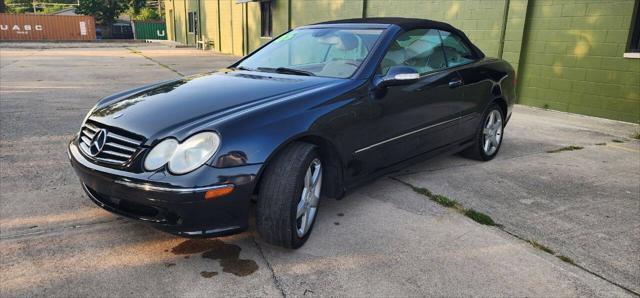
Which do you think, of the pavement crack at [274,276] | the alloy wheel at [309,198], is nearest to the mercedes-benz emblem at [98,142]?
the pavement crack at [274,276]

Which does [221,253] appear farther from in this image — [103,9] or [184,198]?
[103,9]

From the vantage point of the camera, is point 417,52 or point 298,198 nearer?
point 298,198

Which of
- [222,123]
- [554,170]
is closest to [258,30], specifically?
[554,170]

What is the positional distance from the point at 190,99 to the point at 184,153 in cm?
66

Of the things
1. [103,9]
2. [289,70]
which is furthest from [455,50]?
[103,9]

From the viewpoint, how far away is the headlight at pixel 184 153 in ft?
8.33

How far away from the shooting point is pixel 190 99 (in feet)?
10.2

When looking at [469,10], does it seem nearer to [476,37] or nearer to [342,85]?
[476,37]

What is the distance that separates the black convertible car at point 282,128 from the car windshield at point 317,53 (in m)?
0.01

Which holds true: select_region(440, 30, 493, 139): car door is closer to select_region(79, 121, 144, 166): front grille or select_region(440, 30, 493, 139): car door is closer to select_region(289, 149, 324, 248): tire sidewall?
select_region(289, 149, 324, 248): tire sidewall

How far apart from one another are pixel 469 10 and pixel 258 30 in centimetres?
1208

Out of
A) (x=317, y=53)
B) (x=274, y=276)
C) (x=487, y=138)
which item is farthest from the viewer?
(x=487, y=138)

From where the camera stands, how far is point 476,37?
958 cm

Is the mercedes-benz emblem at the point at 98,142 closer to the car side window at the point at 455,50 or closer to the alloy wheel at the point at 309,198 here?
the alloy wheel at the point at 309,198
